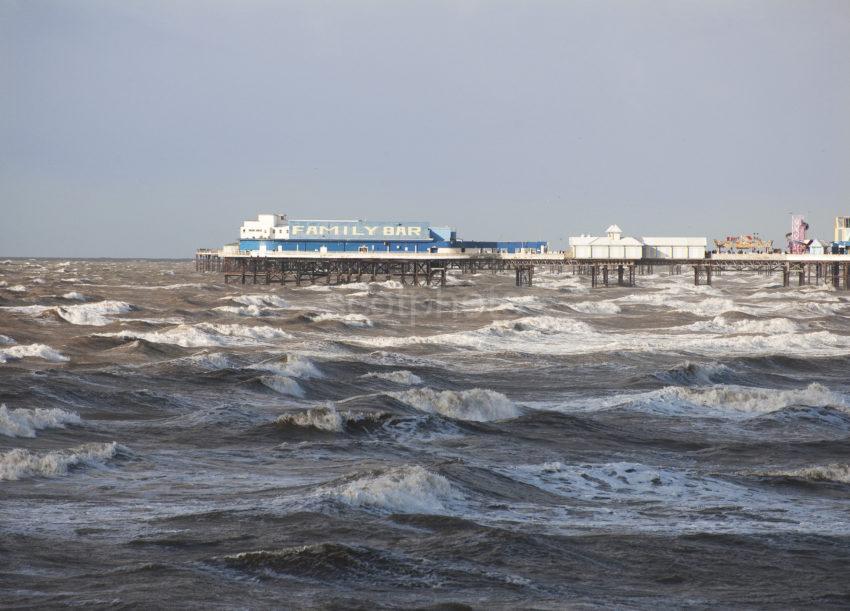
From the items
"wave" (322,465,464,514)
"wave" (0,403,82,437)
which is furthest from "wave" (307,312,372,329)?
"wave" (322,465,464,514)

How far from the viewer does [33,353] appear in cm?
4225

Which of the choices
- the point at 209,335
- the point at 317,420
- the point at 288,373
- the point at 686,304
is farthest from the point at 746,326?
the point at 317,420

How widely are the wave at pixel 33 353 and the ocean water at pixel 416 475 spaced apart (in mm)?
219

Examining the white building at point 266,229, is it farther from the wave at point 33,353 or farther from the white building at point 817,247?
the wave at point 33,353

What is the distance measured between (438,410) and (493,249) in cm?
Answer: 8767

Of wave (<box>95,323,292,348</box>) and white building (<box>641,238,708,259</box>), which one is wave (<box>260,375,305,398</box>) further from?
white building (<box>641,238,708,259</box>)

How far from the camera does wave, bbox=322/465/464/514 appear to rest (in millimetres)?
18406

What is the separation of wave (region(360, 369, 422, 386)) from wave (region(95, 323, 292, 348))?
12693 millimetres

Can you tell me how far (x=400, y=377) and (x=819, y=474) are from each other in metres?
17.2

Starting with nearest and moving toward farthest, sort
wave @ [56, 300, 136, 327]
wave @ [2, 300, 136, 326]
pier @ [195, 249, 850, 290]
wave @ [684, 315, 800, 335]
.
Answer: wave @ [684, 315, 800, 335]
wave @ [56, 300, 136, 327]
wave @ [2, 300, 136, 326]
pier @ [195, 249, 850, 290]

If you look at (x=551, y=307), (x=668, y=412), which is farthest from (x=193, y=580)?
(x=551, y=307)

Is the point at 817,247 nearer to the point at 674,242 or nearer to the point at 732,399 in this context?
the point at 674,242

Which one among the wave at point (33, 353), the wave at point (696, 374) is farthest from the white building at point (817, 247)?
the wave at point (33, 353)

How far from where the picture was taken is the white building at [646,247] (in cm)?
10606
